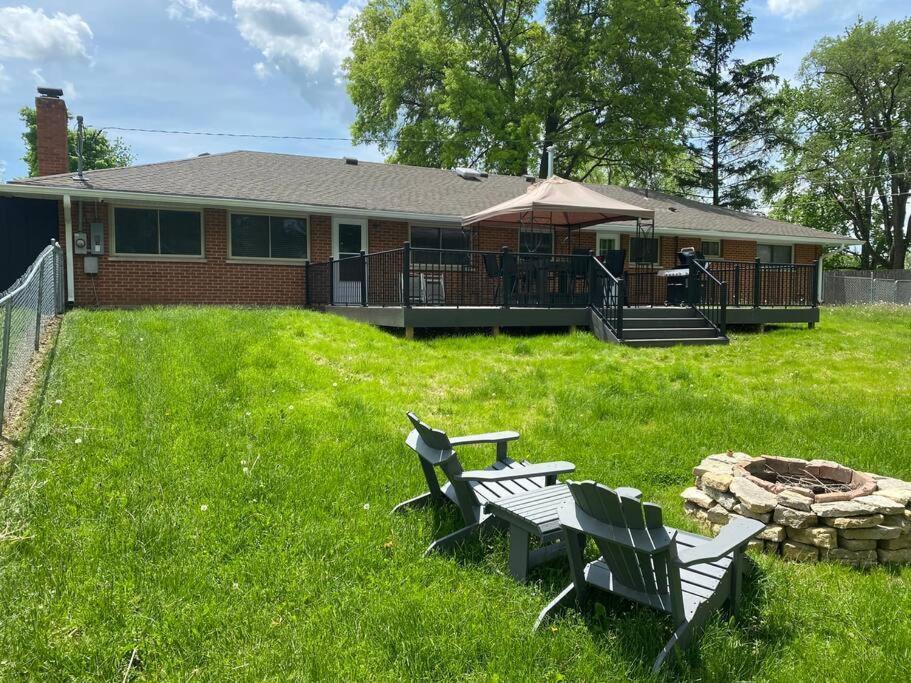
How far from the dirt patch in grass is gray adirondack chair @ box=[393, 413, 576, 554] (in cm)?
278

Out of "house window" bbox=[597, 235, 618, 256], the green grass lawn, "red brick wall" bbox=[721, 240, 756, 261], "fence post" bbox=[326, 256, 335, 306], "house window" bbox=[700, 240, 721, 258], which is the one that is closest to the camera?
the green grass lawn

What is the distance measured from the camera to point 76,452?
462 centimetres

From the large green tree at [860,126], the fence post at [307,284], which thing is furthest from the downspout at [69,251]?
the large green tree at [860,126]

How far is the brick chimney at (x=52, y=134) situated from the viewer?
15.0m

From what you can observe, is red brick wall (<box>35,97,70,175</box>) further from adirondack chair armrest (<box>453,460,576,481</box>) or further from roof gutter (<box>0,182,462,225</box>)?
adirondack chair armrest (<box>453,460,576,481</box>)

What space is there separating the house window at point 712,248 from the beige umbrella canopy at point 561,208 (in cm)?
801

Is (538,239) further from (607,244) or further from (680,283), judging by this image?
(680,283)

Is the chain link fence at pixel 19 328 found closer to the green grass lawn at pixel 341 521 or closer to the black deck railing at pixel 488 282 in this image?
the green grass lawn at pixel 341 521

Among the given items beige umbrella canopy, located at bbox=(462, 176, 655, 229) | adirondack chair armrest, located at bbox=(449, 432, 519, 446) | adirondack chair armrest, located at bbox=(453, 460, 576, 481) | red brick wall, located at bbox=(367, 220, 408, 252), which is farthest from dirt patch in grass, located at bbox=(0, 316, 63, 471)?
red brick wall, located at bbox=(367, 220, 408, 252)

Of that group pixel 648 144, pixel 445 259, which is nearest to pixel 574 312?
pixel 445 259

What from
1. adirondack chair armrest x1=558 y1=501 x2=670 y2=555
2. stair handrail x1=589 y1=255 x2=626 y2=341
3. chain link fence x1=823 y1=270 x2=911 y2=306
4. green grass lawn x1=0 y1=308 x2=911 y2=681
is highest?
chain link fence x1=823 y1=270 x2=911 y2=306

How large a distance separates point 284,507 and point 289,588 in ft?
3.16

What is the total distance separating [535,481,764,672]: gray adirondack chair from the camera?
2.55m

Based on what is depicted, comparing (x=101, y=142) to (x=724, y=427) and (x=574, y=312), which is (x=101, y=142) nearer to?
(x=574, y=312)
